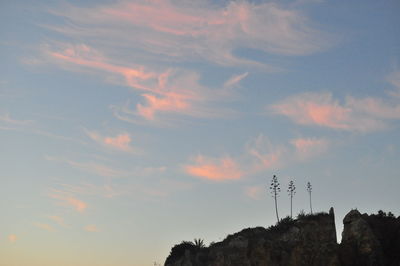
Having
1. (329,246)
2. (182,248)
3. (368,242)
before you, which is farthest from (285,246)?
(182,248)

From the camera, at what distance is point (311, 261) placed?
32.6 metres

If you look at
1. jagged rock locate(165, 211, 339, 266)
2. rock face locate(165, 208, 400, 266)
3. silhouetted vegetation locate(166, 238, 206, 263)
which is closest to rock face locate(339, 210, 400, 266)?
rock face locate(165, 208, 400, 266)

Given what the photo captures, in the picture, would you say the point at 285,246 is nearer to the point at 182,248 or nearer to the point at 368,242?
the point at 368,242

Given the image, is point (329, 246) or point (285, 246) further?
point (285, 246)

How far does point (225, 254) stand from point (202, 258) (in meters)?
11.4

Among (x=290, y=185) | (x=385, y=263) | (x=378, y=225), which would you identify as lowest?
(x=385, y=263)

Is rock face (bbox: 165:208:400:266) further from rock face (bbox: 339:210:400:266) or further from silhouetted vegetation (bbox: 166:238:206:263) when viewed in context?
silhouetted vegetation (bbox: 166:238:206:263)

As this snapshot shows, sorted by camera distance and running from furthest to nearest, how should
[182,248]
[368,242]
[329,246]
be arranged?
[182,248] < [329,246] < [368,242]

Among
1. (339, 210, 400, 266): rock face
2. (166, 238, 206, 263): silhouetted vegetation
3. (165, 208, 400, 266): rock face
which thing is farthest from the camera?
(166, 238, 206, 263): silhouetted vegetation

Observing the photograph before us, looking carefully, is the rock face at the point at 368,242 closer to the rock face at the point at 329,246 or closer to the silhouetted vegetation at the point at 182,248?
the rock face at the point at 329,246

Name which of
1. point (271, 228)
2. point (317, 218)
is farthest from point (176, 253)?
point (317, 218)

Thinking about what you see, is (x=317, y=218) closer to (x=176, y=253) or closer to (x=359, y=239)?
(x=359, y=239)

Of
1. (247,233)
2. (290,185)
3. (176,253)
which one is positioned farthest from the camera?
(290,185)

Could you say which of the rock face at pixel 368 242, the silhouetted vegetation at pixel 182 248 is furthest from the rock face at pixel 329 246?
the silhouetted vegetation at pixel 182 248
